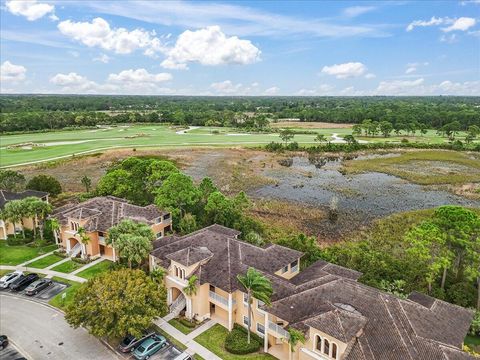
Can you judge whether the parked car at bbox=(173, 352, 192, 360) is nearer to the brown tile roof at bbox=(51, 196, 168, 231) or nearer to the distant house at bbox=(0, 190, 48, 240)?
the brown tile roof at bbox=(51, 196, 168, 231)

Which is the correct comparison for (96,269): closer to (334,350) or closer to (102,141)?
(334,350)

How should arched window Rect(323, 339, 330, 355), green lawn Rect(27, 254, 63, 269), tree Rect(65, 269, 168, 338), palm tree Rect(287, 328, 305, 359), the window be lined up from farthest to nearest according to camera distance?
green lawn Rect(27, 254, 63, 269), the window, tree Rect(65, 269, 168, 338), palm tree Rect(287, 328, 305, 359), arched window Rect(323, 339, 330, 355)

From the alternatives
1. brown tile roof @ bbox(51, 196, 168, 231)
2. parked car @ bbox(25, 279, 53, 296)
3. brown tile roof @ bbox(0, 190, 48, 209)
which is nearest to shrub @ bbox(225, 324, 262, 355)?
brown tile roof @ bbox(51, 196, 168, 231)

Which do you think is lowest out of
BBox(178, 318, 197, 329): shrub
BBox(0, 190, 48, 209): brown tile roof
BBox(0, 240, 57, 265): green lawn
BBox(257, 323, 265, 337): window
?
BBox(178, 318, 197, 329): shrub

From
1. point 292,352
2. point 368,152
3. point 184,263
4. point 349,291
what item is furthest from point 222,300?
point 368,152

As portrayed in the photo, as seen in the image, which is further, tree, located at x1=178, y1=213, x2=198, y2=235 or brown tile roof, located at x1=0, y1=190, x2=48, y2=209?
brown tile roof, located at x1=0, y1=190, x2=48, y2=209

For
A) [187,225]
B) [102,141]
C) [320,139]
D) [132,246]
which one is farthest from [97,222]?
[102,141]
